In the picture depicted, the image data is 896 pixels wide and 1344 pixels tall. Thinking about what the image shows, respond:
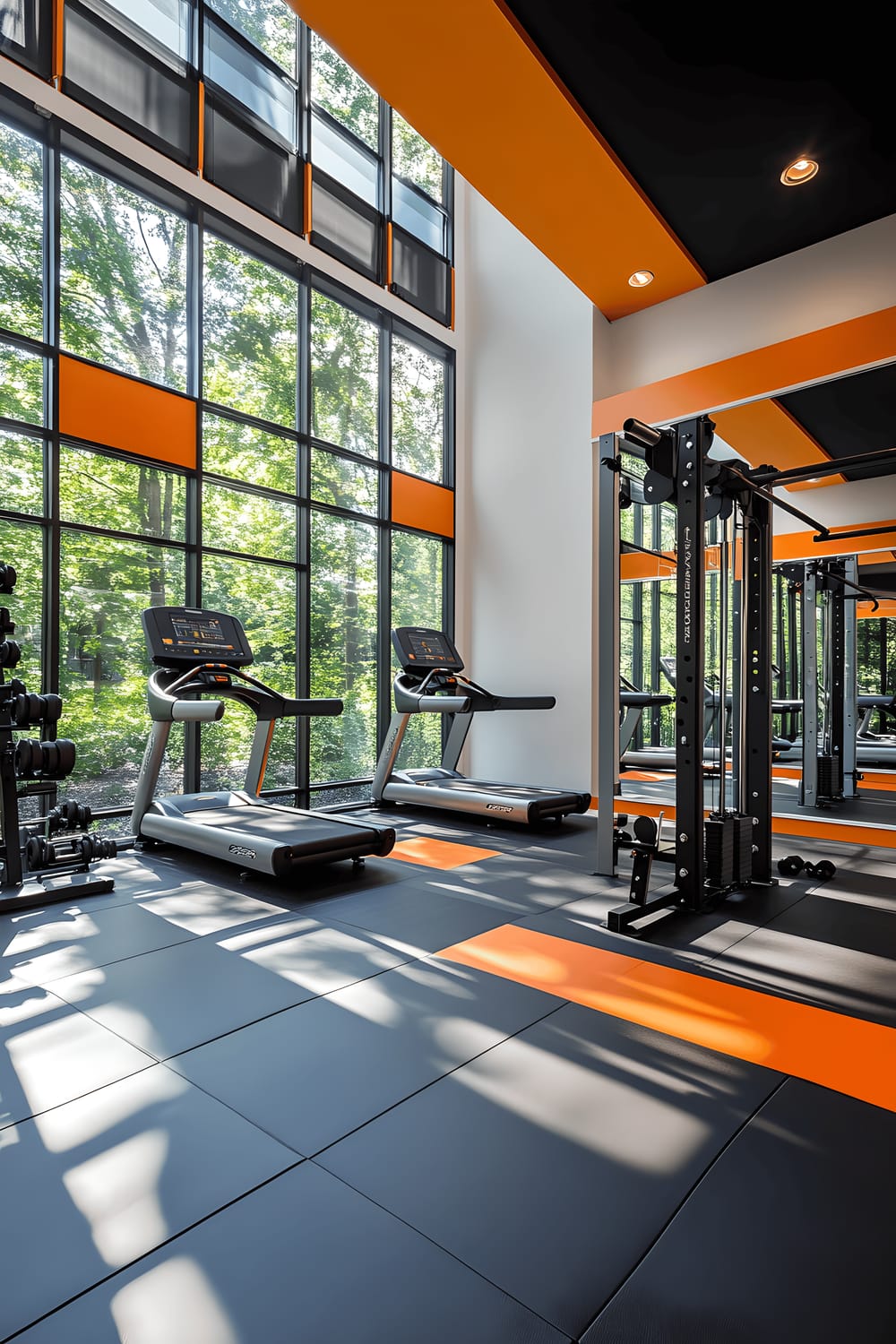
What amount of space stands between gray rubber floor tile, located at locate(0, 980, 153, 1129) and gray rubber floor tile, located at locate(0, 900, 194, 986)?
0.96 ft

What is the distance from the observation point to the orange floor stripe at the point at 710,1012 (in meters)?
2.17

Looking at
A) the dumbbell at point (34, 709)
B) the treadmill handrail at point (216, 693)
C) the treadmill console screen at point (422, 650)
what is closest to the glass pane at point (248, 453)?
the treadmill console screen at point (422, 650)

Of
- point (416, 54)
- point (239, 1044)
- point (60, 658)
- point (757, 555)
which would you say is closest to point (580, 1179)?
point (239, 1044)

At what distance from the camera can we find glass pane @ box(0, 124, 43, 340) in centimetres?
468

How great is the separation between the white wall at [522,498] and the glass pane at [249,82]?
250cm

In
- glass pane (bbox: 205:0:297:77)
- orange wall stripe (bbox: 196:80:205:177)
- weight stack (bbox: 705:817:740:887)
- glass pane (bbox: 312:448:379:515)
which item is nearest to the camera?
weight stack (bbox: 705:817:740:887)

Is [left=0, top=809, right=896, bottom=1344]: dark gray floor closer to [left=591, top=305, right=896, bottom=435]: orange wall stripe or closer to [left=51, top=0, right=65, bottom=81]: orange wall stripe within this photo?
[left=591, top=305, right=896, bottom=435]: orange wall stripe

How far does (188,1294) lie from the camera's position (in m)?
1.32

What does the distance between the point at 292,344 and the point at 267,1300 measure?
678 cm

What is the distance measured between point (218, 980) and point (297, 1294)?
155cm

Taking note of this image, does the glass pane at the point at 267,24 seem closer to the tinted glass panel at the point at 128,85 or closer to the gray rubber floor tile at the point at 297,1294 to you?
the tinted glass panel at the point at 128,85

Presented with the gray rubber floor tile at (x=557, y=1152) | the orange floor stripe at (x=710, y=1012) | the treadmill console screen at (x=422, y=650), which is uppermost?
the treadmill console screen at (x=422, y=650)

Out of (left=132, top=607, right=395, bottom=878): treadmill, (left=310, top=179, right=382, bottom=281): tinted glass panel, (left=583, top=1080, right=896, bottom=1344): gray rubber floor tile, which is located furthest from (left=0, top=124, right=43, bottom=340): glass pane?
(left=583, top=1080, right=896, bottom=1344): gray rubber floor tile

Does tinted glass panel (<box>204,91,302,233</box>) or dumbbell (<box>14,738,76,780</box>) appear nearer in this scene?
dumbbell (<box>14,738,76,780</box>)
